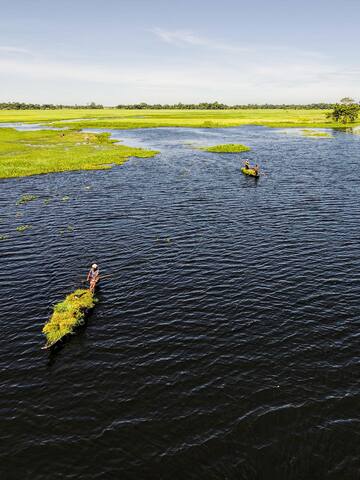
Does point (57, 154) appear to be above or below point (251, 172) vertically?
above

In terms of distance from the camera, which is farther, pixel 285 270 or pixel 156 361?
pixel 285 270

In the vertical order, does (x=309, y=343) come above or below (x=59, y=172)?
below

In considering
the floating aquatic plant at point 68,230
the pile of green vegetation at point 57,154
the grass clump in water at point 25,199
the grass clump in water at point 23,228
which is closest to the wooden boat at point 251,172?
the pile of green vegetation at point 57,154

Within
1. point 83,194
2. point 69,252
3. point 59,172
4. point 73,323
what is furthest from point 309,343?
point 59,172

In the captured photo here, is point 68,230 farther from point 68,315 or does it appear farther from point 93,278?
point 68,315

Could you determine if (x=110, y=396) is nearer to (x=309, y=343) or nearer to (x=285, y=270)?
(x=309, y=343)

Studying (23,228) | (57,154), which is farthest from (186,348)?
(57,154)
